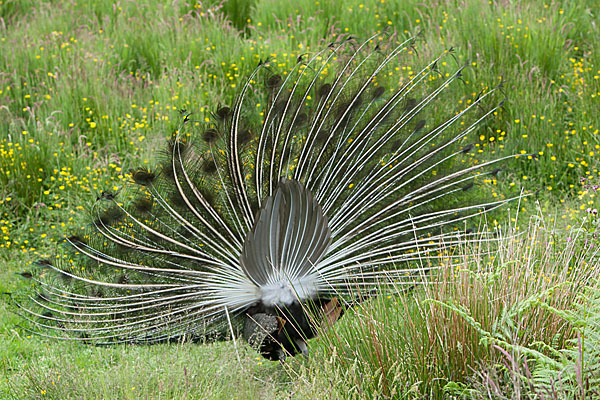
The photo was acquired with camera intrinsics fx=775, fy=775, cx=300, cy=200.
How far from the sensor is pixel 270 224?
4605mm

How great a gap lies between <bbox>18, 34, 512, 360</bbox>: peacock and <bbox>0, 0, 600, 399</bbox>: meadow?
0.24 m

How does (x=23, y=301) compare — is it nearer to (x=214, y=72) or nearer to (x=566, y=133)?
(x=214, y=72)

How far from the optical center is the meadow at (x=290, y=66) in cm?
405

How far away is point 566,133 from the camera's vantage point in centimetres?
755

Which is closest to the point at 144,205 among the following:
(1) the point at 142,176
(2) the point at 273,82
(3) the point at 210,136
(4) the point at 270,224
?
(1) the point at 142,176

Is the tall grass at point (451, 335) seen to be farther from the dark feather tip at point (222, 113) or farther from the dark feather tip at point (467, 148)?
the dark feather tip at point (222, 113)

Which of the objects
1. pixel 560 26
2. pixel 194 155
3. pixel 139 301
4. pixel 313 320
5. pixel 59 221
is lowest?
pixel 59 221

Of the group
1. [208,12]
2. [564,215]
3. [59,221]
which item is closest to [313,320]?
[564,215]

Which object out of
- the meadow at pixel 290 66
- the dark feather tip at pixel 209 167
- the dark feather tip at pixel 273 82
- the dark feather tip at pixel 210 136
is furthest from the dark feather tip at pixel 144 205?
the dark feather tip at pixel 273 82

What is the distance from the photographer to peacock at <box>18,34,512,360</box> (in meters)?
4.73

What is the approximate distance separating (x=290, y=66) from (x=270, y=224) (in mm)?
4153

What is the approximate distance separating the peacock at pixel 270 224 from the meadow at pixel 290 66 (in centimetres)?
24

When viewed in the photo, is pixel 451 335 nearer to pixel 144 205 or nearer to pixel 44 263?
pixel 144 205

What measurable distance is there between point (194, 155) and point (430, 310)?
6.61ft
